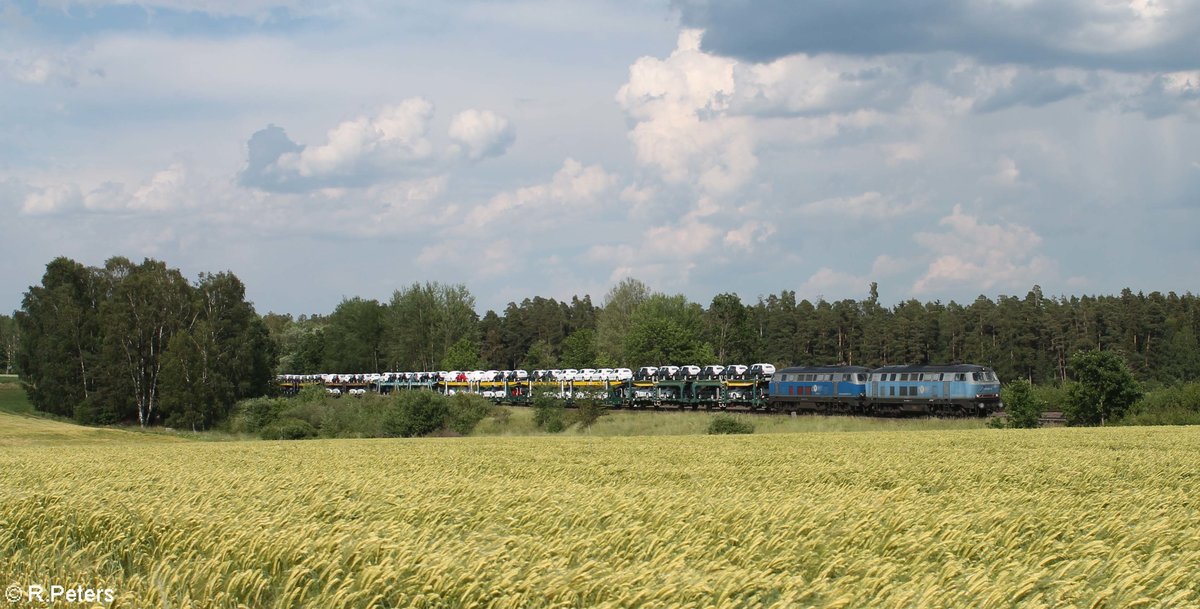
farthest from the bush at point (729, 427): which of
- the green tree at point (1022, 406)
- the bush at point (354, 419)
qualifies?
the bush at point (354, 419)

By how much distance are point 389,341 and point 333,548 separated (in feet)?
614

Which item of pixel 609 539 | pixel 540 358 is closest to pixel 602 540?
pixel 609 539

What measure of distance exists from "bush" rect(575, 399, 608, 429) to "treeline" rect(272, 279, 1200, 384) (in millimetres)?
66742

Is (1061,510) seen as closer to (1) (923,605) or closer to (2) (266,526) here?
(1) (923,605)

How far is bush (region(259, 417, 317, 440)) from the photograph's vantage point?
80.1 metres

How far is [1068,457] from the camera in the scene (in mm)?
26172

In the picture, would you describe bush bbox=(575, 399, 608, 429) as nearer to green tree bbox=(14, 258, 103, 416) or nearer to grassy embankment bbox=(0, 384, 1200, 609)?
green tree bbox=(14, 258, 103, 416)

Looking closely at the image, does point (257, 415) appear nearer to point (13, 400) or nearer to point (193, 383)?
point (193, 383)

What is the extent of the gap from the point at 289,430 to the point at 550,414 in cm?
2139

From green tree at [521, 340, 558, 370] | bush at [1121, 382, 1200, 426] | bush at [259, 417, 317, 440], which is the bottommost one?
bush at [259, 417, 317, 440]

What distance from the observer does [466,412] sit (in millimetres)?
85938

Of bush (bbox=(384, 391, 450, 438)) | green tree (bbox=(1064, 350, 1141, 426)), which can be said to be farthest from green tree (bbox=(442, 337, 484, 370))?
green tree (bbox=(1064, 350, 1141, 426))

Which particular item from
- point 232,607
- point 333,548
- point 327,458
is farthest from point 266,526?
point 327,458

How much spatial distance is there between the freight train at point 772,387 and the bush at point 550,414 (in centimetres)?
340
